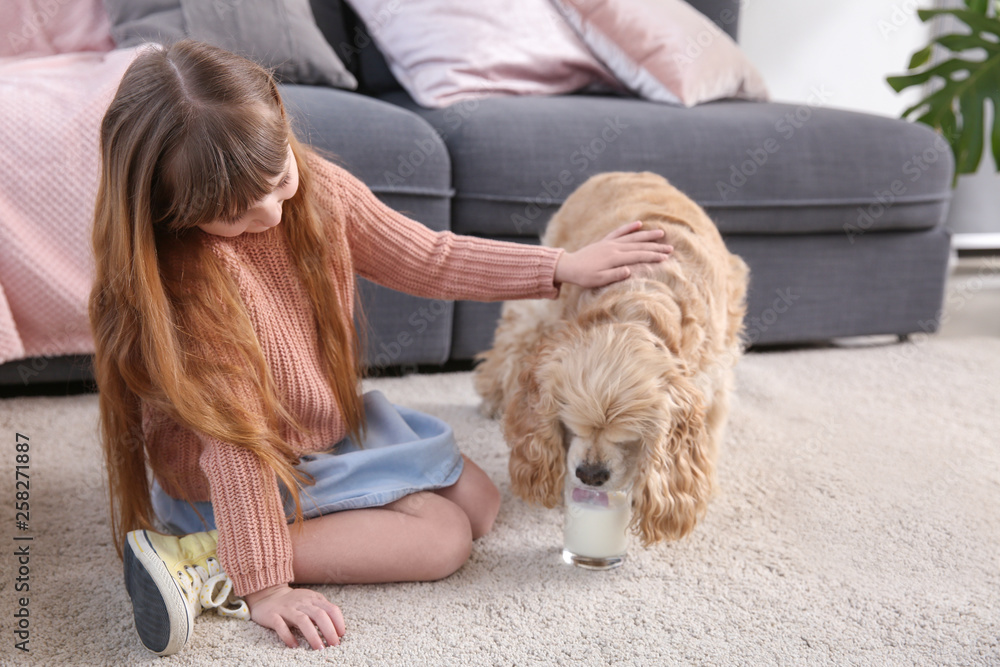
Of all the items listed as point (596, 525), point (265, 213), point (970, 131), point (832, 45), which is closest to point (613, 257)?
point (596, 525)

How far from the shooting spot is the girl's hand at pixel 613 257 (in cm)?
136

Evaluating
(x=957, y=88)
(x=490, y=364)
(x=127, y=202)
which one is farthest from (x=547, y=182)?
(x=957, y=88)

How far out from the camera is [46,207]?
5.70ft

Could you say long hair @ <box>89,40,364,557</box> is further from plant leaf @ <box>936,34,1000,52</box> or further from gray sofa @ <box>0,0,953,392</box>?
plant leaf @ <box>936,34,1000,52</box>

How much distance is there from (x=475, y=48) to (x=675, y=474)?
1622mm

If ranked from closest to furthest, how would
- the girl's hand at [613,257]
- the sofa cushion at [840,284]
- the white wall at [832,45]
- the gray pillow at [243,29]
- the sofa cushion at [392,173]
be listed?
the girl's hand at [613,257] → the sofa cushion at [392,173] → the gray pillow at [243,29] → the sofa cushion at [840,284] → the white wall at [832,45]

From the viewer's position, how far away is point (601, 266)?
1.37 m

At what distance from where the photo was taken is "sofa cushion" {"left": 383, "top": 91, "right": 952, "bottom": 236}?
2102mm

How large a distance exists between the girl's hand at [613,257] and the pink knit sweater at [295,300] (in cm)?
4

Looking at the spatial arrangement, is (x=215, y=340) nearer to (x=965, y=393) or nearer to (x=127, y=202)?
(x=127, y=202)
